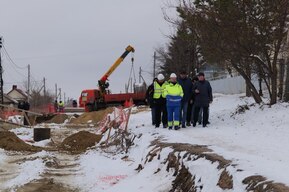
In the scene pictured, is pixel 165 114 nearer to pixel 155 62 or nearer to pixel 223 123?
pixel 223 123

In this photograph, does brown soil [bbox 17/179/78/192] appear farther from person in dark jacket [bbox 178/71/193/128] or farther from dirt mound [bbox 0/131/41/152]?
dirt mound [bbox 0/131/41/152]

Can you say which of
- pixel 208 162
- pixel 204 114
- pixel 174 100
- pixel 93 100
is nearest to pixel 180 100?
pixel 174 100

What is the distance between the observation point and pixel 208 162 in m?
6.59

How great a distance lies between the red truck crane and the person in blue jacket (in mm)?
28066

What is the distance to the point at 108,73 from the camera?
41.7 m

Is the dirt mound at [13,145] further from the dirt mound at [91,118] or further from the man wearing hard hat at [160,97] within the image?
the dirt mound at [91,118]

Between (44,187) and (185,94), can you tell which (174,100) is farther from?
(44,187)

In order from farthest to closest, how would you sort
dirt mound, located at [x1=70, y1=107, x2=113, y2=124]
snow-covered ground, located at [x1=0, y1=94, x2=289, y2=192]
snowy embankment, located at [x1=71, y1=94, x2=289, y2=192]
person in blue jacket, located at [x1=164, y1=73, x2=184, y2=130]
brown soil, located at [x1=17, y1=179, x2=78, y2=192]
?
dirt mound, located at [x1=70, y1=107, x2=113, y2=124]
person in blue jacket, located at [x1=164, y1=73, x2=184, y2=130]
brown soil, located at [x1=17, y1=179, x2=78, y2=192]
snow-covered ground, located at [x1=0, y1=94, x2=289, y2=192]
snowy embankment, located at [x1=71, y1=94, x2=289, y2=192]

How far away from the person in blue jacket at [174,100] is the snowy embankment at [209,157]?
448mm

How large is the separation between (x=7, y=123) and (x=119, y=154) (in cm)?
1238

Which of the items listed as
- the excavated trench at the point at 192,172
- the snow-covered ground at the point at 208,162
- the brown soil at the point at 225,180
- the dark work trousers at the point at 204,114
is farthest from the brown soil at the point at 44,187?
the dark work trousers at the point at 204,114

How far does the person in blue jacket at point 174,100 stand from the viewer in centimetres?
1295

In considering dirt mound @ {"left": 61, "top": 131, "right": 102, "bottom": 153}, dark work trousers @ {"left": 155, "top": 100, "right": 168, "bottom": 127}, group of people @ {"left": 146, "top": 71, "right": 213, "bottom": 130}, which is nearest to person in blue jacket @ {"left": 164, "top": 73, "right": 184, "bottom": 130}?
group of people @ {"left": 146, "top": 71, "right": 213, "bottom": 130}

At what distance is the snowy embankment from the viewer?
19.5 ft
